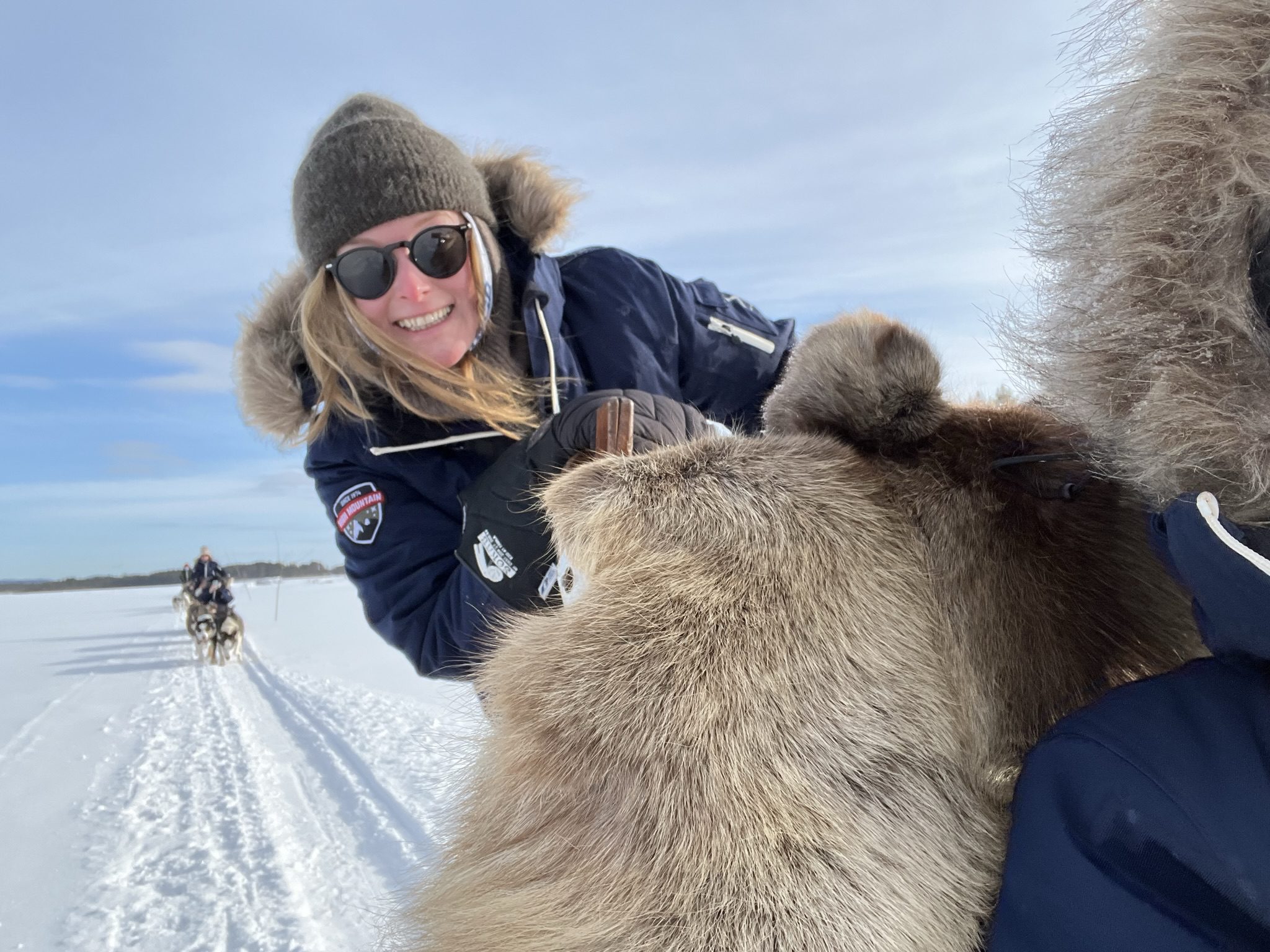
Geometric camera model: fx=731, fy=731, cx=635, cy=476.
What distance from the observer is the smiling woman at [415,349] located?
178 cm

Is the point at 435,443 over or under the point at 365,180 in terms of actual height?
under

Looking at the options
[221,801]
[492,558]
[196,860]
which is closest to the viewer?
[492,558]

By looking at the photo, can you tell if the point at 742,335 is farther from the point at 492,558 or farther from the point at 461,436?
the point at 492,558

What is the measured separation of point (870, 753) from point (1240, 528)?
0.36 metres

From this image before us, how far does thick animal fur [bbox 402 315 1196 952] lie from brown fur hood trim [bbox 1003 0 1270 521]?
6.2 inches

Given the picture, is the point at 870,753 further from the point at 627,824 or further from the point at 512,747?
the point at 512,747

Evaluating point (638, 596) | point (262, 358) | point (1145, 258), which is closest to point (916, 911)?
point (638, 596)

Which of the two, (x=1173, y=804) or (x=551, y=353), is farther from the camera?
(x=551, y=353)

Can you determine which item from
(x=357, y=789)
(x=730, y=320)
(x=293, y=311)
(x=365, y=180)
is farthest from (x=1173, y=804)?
(x=357, y=789)

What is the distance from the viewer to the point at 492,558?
1.28 metres

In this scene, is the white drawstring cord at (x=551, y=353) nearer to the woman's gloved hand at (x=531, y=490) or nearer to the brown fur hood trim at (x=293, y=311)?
the brown fur hood trim at (x=293, y=311)

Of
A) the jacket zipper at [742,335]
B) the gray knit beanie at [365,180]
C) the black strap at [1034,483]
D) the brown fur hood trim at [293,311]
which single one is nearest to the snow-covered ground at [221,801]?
the black strap at [1034,483]

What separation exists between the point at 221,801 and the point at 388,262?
338 centimetres

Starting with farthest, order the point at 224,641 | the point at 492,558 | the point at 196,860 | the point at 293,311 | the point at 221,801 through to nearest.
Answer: the point at 224,641 → the point at 221,801 → the point at 196,860 → the point at 293,311 → the point at 492,558
